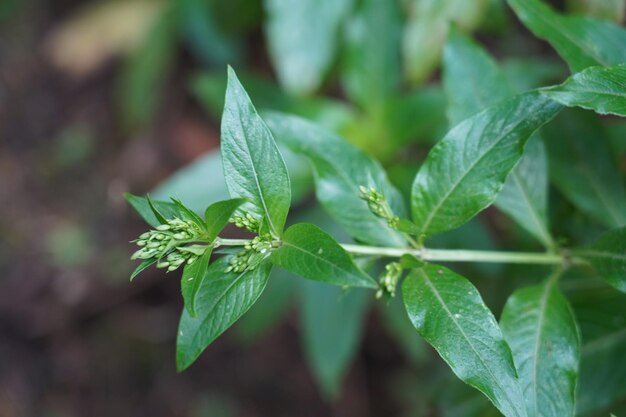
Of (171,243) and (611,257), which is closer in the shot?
(171,243)

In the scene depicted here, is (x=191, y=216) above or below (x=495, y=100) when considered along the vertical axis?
above

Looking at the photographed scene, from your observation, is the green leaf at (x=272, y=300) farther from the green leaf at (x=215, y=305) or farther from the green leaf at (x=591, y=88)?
the green leaf at (x=591, y=88)

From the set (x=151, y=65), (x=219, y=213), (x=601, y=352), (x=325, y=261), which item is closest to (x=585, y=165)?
(x=601, y=352)

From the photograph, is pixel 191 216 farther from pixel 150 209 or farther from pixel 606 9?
pixel 606 9

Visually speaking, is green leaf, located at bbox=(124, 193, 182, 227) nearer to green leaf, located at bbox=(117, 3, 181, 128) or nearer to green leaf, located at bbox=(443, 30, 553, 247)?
green leaf, located at bbox=(443, 30, 553, 247)

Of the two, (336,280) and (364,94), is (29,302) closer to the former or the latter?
(364,94)
